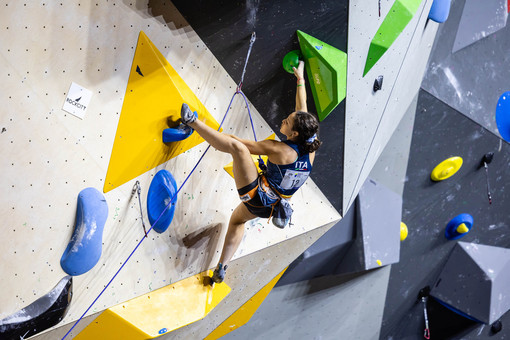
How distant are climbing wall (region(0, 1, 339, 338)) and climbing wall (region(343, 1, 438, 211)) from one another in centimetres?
71

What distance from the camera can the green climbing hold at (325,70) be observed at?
284cm

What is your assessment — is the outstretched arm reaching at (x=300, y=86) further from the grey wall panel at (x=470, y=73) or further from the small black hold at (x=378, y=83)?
the grey wall panel at (x=470, y=73)

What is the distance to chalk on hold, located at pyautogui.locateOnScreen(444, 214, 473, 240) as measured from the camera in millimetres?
4359

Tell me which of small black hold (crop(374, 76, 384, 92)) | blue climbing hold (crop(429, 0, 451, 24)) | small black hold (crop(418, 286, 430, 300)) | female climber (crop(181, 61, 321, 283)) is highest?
female climber (crop(181, 61, 321, 283))

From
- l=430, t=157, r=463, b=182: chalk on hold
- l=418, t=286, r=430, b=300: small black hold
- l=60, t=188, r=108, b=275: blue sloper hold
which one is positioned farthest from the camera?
l=418, t=286, r=430, b=300: small black hold

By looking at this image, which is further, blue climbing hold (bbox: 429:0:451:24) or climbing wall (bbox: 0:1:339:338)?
blue climbing hold (bbox: 429:0:451:24)

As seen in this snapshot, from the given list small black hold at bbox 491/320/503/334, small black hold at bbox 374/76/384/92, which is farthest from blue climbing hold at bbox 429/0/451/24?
small black hold at bbox 491/320/503/334

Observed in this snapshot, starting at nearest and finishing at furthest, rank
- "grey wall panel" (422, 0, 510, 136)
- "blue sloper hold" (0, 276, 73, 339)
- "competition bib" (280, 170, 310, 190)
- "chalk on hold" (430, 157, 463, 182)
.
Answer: "blue sloper hold" (0, 276, 73, 339) < "competition bib" (280, 170, 310, 190) < "grey wall panel" (422, 0, 510, 136) < "chalk on hold" (430, 157, 463, 182)

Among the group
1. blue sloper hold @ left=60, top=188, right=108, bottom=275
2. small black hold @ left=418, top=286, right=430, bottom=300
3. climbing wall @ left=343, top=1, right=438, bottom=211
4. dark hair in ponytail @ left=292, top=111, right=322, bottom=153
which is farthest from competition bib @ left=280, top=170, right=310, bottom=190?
small black hold @ left=418, top=286, right=430, bottom=300

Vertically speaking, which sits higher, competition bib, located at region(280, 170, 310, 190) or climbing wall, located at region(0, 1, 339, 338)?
climbing wall, located at region(0, 1, 339, 338)

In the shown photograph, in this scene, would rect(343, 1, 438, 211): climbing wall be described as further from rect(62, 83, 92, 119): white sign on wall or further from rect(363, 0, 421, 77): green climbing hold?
rect(62, 83, 92, 119): white sign on wall

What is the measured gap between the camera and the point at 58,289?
2324 millimetres

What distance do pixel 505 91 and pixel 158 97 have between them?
2.83m

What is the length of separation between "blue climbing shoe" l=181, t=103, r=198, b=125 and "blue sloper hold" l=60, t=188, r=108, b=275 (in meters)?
0.47
